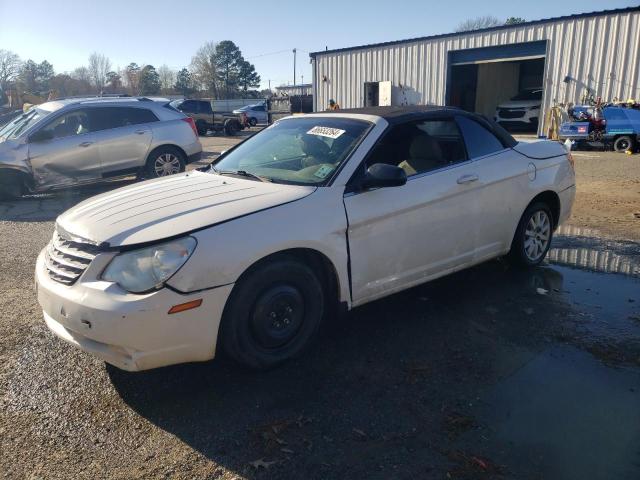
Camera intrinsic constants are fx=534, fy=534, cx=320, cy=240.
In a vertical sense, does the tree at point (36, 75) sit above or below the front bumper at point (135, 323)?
above

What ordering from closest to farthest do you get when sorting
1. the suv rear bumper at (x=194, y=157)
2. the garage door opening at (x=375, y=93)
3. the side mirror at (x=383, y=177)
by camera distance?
the side mirror at (x=383, y=177)
the suv rear bumper at (x=194, y=157)
the garage door opening at (x=375, y=93)

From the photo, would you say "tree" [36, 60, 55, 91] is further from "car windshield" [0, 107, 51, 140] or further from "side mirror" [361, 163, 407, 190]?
"side mirror" [361, 163, 407, 190]

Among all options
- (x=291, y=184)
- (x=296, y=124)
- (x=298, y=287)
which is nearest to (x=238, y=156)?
(x=296, y=124)

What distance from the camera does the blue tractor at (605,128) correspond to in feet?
55.8

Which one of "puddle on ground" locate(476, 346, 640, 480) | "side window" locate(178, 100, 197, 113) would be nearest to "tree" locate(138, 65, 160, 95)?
"side window" locate(178, 100, 197, 113)

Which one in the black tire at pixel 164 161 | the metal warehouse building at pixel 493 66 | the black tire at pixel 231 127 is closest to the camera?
the black tire at pixel 164 161

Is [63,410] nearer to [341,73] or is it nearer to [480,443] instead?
[480,443]

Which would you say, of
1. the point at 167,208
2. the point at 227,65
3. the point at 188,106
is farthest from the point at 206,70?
the point at 167,208

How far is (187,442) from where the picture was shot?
9.27ft

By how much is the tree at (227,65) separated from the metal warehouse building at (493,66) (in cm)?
6378

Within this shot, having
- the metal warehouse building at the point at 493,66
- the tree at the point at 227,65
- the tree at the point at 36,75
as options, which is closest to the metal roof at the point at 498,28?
the metal warehouse building at the point at 493,66

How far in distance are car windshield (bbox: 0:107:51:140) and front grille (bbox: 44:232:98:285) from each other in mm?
7527

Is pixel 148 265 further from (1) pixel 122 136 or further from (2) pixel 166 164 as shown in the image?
(2) pixel 166 164

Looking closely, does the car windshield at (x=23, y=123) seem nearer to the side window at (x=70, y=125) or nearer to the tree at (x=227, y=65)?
the side window at (x=70, y=125)
